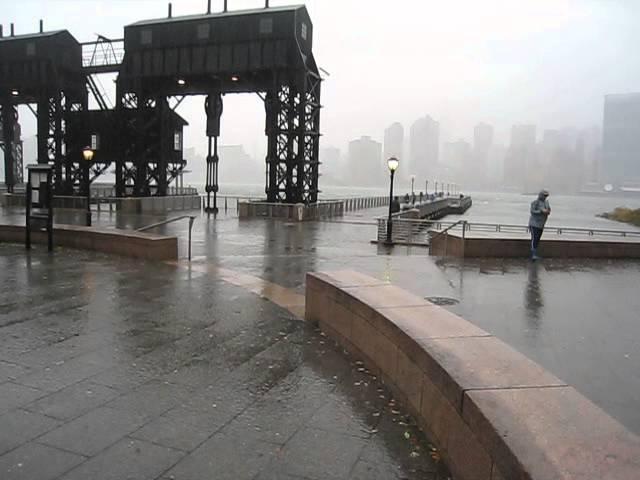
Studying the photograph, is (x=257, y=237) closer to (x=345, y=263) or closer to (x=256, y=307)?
(x=345, y=263)

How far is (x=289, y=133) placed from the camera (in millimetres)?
38688

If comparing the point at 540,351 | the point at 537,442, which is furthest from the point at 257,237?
the point at 537,442

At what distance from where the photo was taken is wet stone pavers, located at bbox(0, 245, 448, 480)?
393 cm

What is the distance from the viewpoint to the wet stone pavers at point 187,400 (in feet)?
12.9

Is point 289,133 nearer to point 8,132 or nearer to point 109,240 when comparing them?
point 109,240

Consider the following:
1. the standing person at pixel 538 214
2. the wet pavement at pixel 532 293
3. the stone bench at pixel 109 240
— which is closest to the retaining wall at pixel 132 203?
the wet pavement at pixel 532 293

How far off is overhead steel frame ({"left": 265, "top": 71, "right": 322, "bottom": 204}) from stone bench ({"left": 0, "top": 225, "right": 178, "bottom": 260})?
2341 cm

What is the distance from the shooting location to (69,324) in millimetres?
7461

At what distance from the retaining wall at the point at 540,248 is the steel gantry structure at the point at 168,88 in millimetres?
23854

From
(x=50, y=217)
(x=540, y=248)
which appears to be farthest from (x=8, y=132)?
(x=540, y=248)

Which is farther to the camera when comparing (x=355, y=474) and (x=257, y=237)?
(x=257, y=237)

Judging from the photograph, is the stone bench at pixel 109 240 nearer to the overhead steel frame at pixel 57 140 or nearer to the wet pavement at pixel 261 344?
the wet pavement at pixel 261 344

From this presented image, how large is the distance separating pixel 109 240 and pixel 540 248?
11.9 meters

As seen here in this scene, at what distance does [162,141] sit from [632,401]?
4213 centimetres
